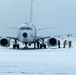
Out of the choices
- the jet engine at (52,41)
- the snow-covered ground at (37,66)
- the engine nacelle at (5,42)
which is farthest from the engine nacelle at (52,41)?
the snow-covered ground at (37,66)

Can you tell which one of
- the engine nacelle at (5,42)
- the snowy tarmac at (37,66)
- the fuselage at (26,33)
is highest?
the fuselage at (26,33)

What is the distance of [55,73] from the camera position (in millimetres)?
11148

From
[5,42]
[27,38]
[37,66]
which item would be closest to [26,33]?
[27,38]

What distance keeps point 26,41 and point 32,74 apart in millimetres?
23583

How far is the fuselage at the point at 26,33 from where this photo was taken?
1337 inches

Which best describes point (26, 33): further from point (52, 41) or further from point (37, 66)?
point (37, 66)

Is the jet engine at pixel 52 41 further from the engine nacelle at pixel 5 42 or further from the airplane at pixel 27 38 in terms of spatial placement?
the engine nacelle at pixel 5 42

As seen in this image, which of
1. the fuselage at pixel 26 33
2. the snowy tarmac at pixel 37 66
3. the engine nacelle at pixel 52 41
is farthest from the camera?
the engine nacelle at pixel 52 41

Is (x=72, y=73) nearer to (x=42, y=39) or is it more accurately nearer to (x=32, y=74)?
(x=32, y=74)

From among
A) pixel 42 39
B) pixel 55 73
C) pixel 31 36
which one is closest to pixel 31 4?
pixel 42 39

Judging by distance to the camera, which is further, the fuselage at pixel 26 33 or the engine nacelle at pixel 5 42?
the engine nacelle at pixel 5 42

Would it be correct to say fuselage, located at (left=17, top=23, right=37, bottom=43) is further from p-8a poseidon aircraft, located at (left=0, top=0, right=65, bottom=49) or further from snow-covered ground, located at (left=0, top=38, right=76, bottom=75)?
snow-covered ground, located at (left=0, top=38, right=76, bottom=75)

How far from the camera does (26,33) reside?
34.1 m

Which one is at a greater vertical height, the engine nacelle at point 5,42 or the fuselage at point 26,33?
the fuselage at point 26,33
